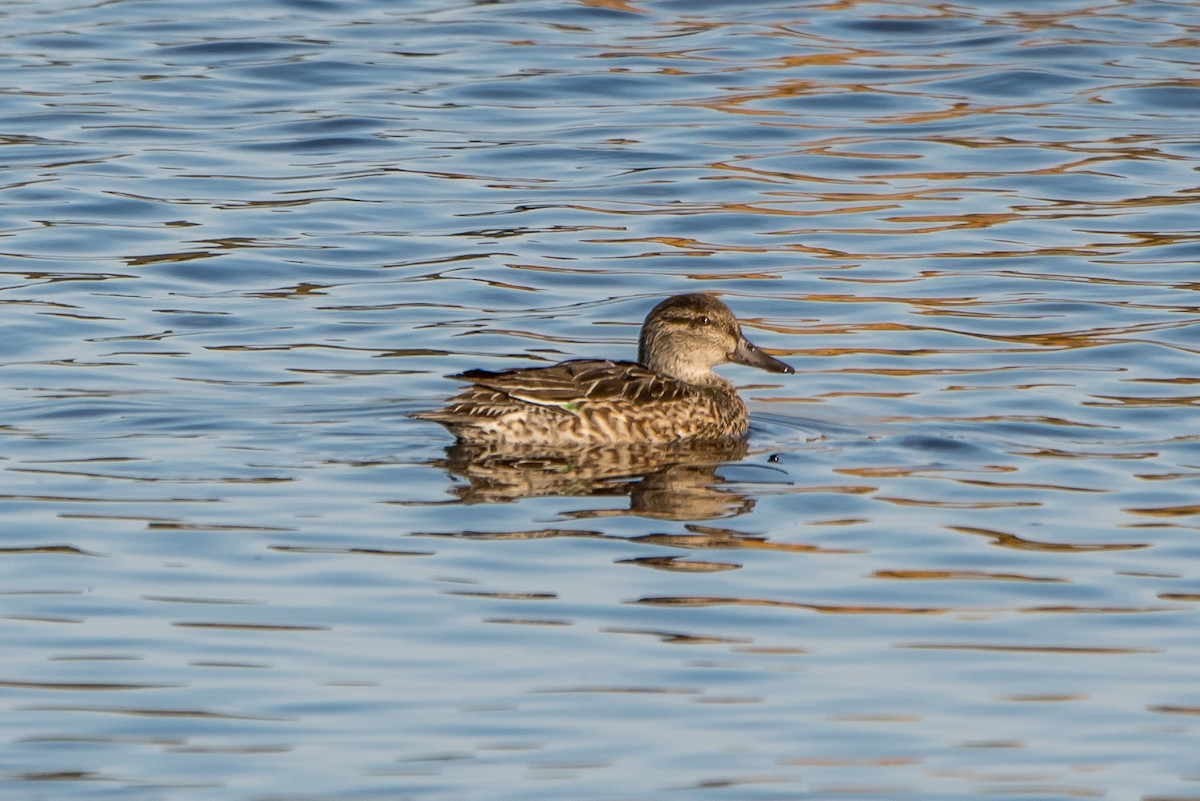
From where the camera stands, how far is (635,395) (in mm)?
10594

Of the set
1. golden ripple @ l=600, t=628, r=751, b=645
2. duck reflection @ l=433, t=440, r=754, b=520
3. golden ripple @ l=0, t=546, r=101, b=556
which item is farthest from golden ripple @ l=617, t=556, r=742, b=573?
golden ripple @ l=0, t=546, r=101, b=556

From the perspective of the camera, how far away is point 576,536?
8.74 m

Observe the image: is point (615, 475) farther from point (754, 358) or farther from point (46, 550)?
point (46, 550)

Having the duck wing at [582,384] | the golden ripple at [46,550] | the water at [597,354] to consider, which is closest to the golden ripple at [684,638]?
the water at [597,354]

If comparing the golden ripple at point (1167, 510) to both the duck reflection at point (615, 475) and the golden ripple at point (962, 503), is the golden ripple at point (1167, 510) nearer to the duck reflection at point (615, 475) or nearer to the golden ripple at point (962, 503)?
the golden ripple at point (962, 503)

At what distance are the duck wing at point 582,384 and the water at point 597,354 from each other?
433 millimetres

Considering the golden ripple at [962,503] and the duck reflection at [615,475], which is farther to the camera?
the duck reflection at [615,475]

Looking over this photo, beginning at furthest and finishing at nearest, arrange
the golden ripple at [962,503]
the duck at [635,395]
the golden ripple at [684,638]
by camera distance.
Result: the duck at [635,395] → the golden ripple at [962,503] → the golden ripple at [684,638]

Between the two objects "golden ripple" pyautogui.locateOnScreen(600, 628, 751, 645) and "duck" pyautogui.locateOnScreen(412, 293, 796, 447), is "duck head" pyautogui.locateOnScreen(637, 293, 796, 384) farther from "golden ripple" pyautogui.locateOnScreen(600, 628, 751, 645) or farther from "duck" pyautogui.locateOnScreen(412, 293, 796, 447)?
"golden ripple" pyautogui.locateOnScreen(600, 628, 751, 645)

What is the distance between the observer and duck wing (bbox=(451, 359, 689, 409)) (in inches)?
401

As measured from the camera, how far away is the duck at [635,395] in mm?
10164

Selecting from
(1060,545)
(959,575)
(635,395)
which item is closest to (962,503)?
(1060,545)


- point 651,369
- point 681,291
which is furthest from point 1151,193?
point 651,369

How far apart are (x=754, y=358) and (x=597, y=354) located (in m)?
1.24
